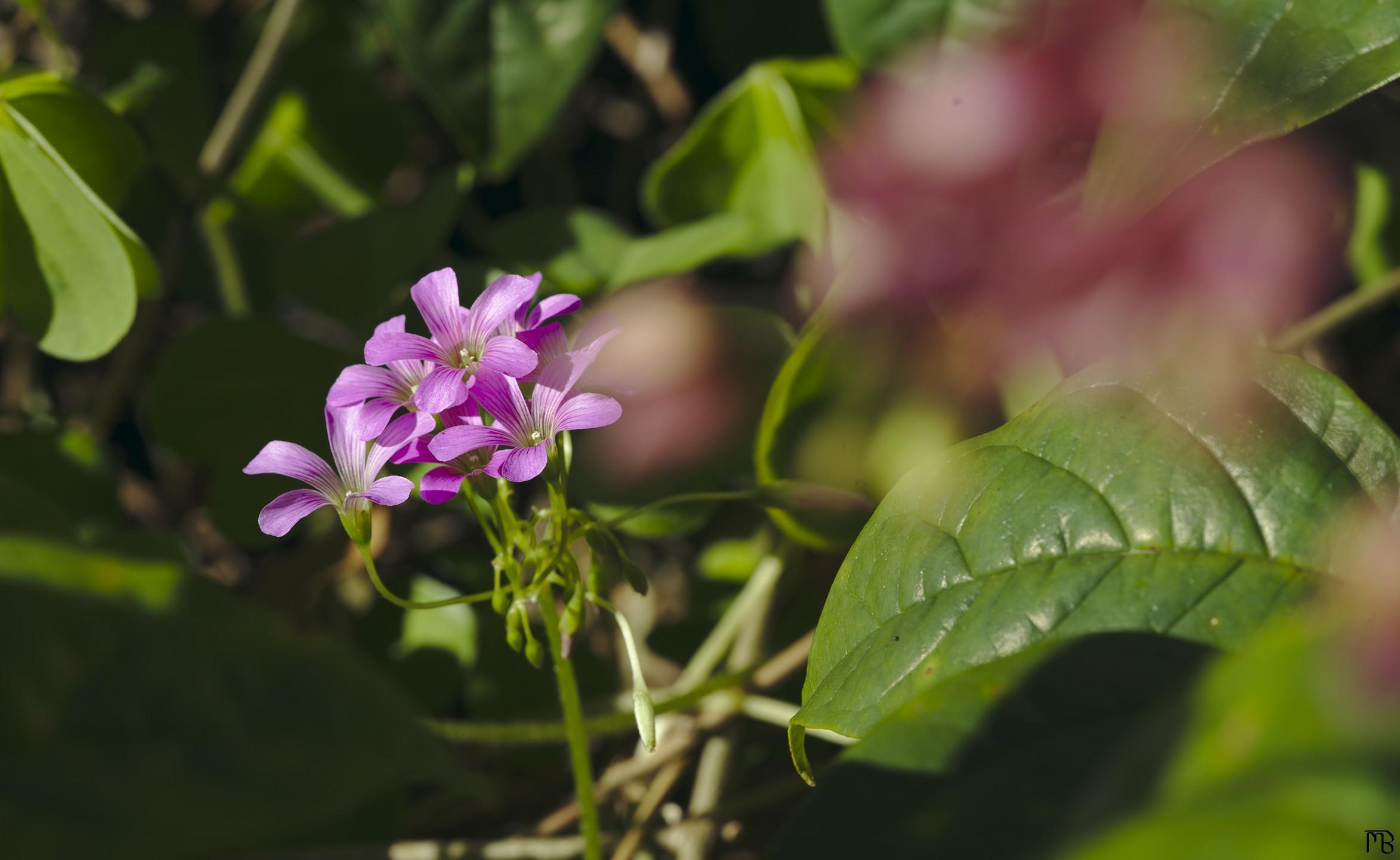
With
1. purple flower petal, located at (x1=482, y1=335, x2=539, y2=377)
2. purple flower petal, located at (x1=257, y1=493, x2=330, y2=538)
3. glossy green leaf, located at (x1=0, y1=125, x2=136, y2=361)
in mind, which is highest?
glossy green leaf, located at (x1=0, y1=125, x2=136, y2=361)

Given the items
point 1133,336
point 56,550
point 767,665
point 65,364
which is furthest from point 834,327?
point 65,364

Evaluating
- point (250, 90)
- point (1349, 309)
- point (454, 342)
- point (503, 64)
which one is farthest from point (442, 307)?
point (1349, 309)

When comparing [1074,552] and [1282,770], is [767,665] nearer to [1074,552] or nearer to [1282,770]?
[1074,552]

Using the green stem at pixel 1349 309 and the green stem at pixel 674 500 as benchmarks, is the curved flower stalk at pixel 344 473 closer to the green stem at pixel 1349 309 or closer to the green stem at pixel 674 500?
the green stem at pixel 674 500

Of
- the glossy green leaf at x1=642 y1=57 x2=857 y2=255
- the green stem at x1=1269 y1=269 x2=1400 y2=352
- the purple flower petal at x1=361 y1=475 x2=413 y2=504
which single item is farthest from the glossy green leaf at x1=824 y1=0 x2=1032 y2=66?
the purple flower petal at x1=361 y1=475 x2=413 y2=504

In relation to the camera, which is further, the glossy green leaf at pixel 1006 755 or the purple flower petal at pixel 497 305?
the purple flower petal at pixel 497 305

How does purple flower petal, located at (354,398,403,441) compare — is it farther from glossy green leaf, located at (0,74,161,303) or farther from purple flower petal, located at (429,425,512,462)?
glossy green leaf, located at (0,74,161,303)

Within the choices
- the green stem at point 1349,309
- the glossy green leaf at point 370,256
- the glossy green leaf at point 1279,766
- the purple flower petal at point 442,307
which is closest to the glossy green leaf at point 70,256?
the glossy green leaf at point 370,256
